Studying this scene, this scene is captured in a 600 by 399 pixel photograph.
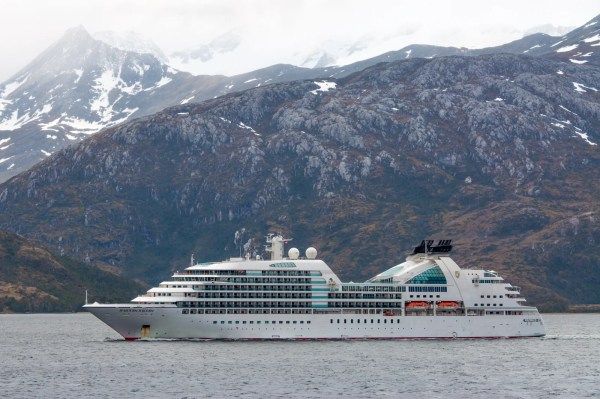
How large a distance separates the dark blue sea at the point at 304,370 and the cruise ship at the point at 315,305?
6.79 ft

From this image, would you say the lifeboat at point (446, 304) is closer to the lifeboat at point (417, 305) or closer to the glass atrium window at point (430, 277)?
the lifeboat at point (417, 305)

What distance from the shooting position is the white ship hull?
165500 millimetres

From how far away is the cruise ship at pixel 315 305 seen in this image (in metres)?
166

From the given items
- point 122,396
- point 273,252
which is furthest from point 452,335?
point 122,396

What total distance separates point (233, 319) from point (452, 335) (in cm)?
3455

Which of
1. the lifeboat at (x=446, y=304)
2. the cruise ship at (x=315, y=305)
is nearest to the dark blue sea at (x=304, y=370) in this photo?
the cruise ship at (x=315, y=305)

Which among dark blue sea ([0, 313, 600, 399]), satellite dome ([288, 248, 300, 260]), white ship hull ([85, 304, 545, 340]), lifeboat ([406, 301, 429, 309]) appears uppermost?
satellite dome ([288, 248, 300, 260])

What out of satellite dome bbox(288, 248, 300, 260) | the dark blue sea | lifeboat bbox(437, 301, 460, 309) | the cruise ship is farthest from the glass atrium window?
satellite dome bbox(288, 248, 300, 260)

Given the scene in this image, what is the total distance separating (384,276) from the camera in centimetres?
18088

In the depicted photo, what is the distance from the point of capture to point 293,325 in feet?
555

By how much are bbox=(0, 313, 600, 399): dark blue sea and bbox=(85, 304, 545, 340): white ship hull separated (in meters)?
1.49

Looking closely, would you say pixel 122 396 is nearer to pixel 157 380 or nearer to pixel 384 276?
pixel 157 380

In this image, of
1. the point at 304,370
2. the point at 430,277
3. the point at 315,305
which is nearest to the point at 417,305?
the point at 430,277

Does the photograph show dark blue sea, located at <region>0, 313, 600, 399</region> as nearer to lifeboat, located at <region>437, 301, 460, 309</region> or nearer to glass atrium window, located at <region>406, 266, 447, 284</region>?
lifeboat, located at <region>437, 301, 460, 309</region>
